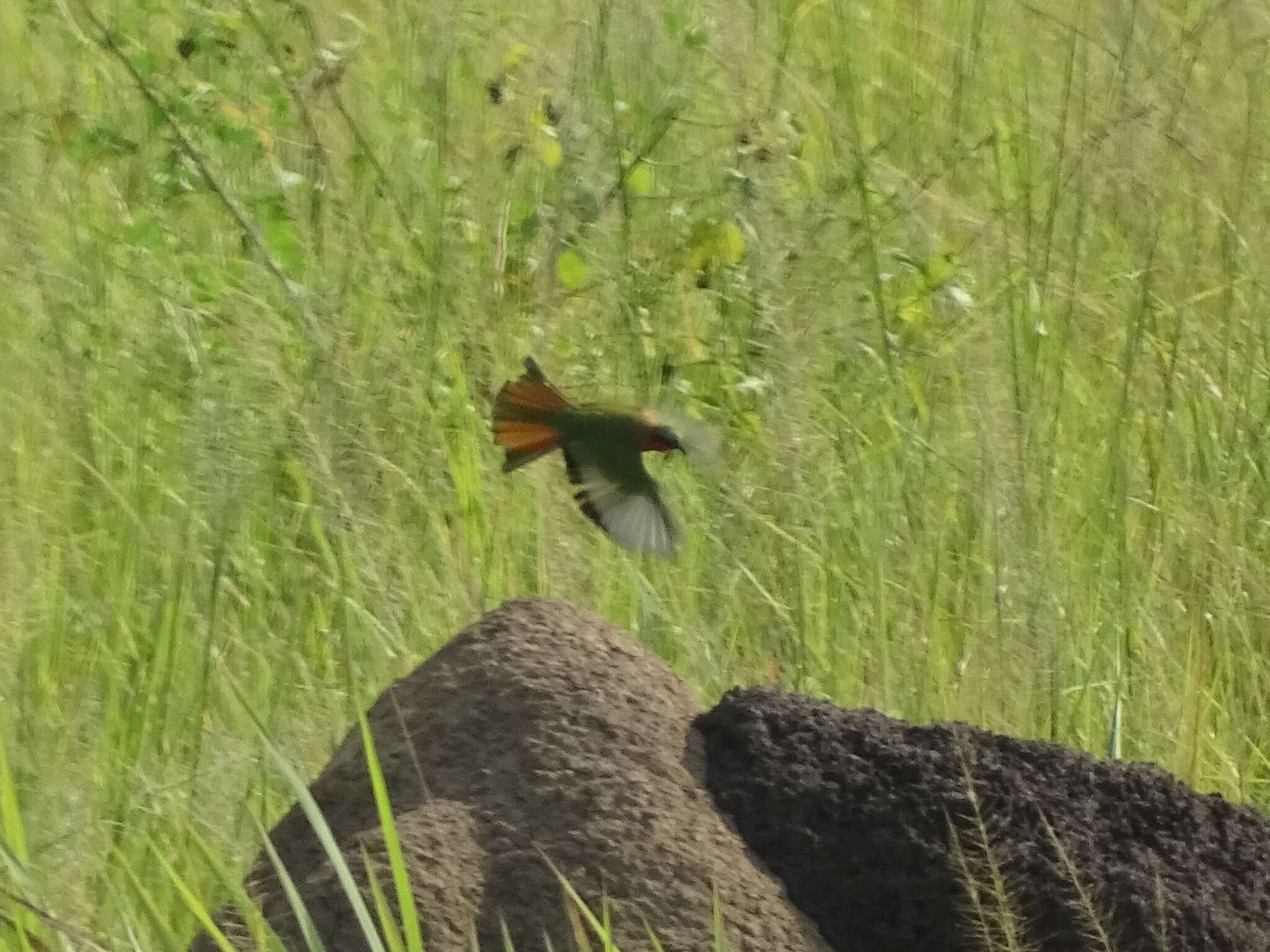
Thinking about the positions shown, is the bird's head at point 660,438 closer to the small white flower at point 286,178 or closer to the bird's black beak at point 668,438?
the bird's black beak at point 668,438

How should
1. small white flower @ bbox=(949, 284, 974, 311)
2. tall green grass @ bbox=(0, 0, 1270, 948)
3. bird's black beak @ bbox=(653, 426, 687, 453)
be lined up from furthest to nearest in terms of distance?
small white flower @ bbox=(949, 284, 974, 311) → tall green grass @ bbox=(0, 0, 1270, 948) → bird's black beak @ bbox=(653, 426, 687, 453)

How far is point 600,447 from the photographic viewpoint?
199cm

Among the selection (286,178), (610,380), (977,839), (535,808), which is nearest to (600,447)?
(535,808)

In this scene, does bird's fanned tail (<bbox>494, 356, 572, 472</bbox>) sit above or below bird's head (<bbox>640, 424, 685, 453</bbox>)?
above

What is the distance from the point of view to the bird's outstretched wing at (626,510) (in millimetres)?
2020

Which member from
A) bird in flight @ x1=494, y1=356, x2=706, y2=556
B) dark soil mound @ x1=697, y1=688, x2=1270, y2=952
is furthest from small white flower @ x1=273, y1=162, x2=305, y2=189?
dark soil mound @ x1=697, y1=688, x2=1270, y2=952

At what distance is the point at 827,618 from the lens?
2.87 meters

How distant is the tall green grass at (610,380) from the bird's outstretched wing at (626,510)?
1.66 feet

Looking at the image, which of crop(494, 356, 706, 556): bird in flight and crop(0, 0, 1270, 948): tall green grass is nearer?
crop(494, 356, 706, 556): bird in flight

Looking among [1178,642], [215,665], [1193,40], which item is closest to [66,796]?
[215,665]

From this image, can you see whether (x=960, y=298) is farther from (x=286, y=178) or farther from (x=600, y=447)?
(x=600, y=447)

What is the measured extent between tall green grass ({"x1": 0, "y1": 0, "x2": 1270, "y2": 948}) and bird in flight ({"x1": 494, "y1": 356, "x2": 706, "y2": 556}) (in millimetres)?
467

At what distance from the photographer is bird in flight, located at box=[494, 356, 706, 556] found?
197 centimetres

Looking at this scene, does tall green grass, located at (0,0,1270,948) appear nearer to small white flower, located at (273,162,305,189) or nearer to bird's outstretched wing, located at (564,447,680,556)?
small white flower, located at (273,162,305,189)
